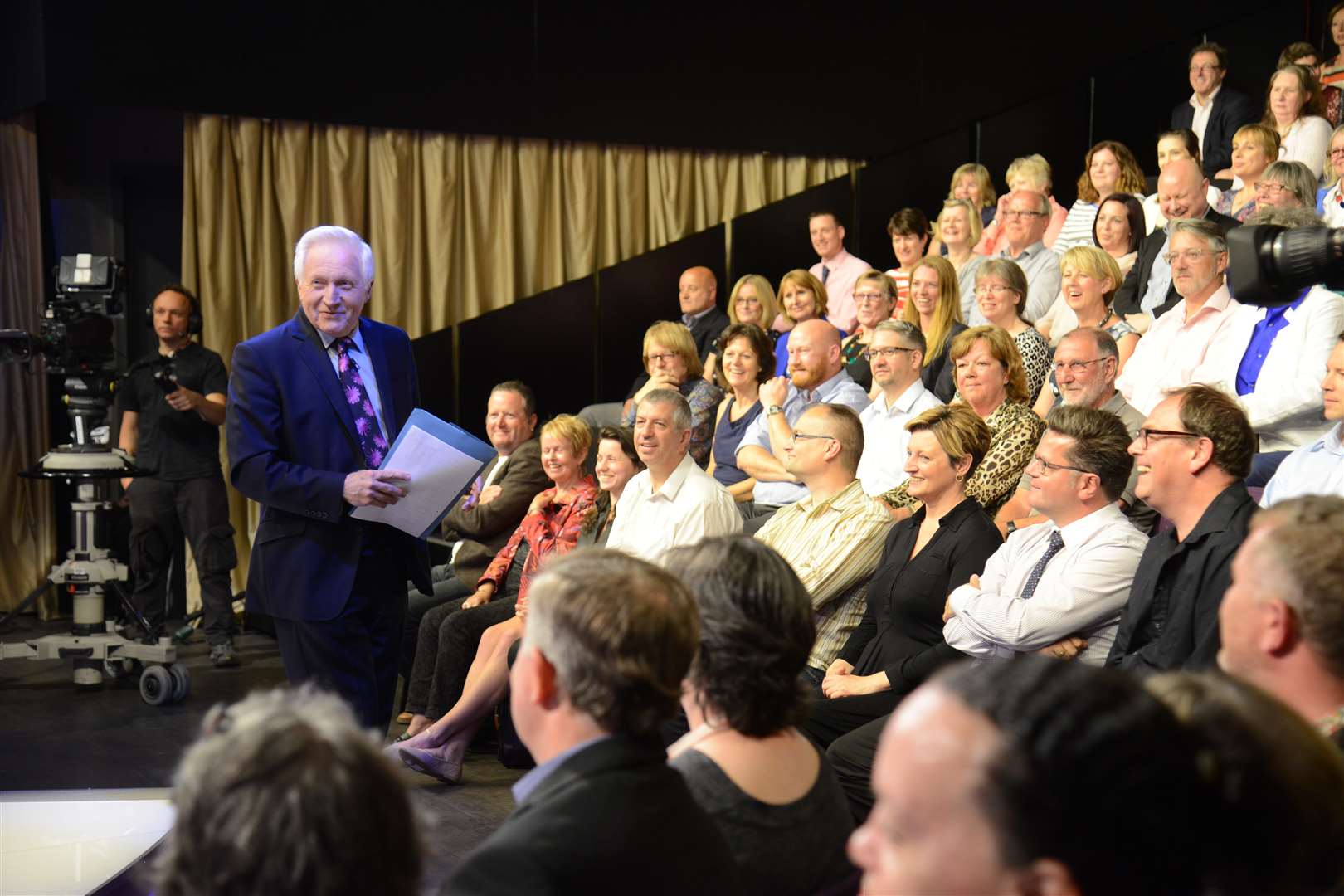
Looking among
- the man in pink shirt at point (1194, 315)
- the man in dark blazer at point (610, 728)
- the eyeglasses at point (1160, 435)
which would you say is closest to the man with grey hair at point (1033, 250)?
the man in pink shirt at point (1194, 315)

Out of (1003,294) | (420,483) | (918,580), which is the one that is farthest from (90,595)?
(1003,294)

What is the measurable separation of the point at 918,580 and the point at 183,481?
12.1ft

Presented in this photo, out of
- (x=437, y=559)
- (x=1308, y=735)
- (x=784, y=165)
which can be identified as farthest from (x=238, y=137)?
(x=1308, y=735)

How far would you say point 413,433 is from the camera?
2797 millimetres

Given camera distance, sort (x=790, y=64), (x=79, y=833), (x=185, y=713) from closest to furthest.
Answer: (x=79, y=833) → (x=185, y=713) → (x=790, y=64)

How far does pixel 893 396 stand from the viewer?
461 cm

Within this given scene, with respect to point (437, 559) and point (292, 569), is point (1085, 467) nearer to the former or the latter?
point (292, 569)

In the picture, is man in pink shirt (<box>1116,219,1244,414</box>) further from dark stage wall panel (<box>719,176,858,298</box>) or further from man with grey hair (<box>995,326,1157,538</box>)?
dark stage wall panel (<box>719,176,858,298</box>)

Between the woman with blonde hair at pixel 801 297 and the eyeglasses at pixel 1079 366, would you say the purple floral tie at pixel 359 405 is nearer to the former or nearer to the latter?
the eyeglasses at pixel 1079 366

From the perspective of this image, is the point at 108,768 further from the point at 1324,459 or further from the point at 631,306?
the point at 631,306

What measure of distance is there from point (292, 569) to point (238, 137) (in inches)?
185

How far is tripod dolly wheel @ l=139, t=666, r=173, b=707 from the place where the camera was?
5023 mm

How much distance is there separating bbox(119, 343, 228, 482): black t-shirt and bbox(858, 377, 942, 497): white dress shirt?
2941 millimetres

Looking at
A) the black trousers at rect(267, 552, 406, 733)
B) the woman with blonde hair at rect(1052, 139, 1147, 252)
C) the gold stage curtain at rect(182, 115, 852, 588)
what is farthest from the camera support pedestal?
the woman with blonde hair at rect(1052, 139, 1147, 252)
